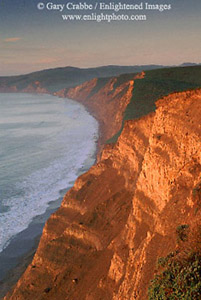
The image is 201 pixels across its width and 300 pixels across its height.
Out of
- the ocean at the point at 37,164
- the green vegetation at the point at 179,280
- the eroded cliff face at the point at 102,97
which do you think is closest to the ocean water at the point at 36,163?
the ocean at the point at 37,164

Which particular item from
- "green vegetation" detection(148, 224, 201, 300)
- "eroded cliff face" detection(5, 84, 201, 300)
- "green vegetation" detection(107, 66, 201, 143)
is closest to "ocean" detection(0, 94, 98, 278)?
"eroded cliff face" detection(5, 84, 201, 300)

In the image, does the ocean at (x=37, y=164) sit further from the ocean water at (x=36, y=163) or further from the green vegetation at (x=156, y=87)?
the green vegetation at (x=156, y=87)

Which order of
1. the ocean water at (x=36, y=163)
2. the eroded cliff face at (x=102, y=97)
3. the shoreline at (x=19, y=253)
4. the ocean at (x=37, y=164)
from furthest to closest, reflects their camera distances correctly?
1. the eroded cliff face at (x=102, y=97)
2. the ocean water at (x=36, y=163)
3. the ocean at (x=37, y=164)
4. the shoreline at (x=19, y=253)

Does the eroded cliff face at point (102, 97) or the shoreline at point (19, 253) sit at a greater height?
the eroded cliff face at point (102, 97)

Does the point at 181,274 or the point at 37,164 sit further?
the point at 37,164

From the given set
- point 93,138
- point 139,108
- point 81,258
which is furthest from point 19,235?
point 93,138

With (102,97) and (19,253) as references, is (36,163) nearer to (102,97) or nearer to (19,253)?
(19,253)

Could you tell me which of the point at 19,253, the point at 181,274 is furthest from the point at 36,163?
the point at 181,274

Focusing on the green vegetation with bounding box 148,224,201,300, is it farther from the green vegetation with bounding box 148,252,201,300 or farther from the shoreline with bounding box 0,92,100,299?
the shoreline with bounding box 0,92,100,299

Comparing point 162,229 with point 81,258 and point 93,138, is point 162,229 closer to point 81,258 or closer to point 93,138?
point 81,258
